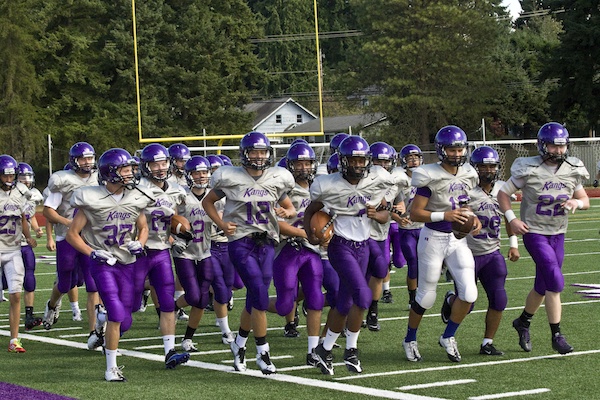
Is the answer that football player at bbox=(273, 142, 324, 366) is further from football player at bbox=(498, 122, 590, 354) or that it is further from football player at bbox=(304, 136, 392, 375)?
football player at bbox=(498, 122, 590, 354)

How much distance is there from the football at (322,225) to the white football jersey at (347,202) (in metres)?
0.06

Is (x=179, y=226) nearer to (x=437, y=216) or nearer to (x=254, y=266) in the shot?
(x=254, y=266)

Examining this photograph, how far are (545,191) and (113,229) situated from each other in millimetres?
3368

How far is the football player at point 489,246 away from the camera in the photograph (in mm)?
8352

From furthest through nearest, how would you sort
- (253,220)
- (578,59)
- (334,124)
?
1. (334,124)
2. (578,59)
3. (253,220)

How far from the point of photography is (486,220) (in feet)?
28.1

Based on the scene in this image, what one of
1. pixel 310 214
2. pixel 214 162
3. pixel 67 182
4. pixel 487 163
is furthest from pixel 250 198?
pixel 214 162

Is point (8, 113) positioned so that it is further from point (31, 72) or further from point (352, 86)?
point (352, 86)

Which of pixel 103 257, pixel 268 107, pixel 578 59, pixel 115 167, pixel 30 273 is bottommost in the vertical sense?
pixel 30 273

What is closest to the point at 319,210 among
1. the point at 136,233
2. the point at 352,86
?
the point at 136,233

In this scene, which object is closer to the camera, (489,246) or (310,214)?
(310,214)

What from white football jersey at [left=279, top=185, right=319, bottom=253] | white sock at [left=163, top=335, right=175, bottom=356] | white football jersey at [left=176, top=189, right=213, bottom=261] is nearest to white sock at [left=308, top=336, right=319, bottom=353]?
white sock at [left=163, top=335, right=175, bottom=356]

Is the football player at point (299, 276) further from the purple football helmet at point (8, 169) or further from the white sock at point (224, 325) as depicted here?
the purple football helmet at point (8, 169)

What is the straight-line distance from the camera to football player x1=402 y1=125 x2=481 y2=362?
8102 mm
